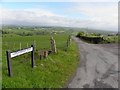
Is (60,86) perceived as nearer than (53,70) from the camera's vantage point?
Yes

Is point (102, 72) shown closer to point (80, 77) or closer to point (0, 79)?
point (80, 77)

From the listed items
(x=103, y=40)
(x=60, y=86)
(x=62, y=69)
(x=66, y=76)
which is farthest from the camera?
(x=103, y=40)

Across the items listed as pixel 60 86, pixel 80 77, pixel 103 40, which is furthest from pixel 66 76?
pixel 103 40

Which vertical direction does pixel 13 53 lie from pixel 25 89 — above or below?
above

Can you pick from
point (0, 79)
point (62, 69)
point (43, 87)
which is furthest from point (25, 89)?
point (62, 69)

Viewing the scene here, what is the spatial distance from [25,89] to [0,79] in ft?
5.49

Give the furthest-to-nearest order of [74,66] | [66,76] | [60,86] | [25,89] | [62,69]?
[74,66], [62,69], [66,76], [60,86], [25,89]

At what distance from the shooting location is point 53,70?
1226 centimetres

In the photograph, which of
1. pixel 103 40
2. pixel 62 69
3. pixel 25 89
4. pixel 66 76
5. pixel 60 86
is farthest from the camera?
pixel 103 40

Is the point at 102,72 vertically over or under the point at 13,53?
under

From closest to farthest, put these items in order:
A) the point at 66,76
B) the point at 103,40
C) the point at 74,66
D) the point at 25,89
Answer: the point at 25,89 < the point at 66,76 < the point at 74,66 < the point at 103,40

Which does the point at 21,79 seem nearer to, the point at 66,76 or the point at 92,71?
the point at 66,76

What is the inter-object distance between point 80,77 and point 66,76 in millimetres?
758

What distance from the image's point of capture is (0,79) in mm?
9781
